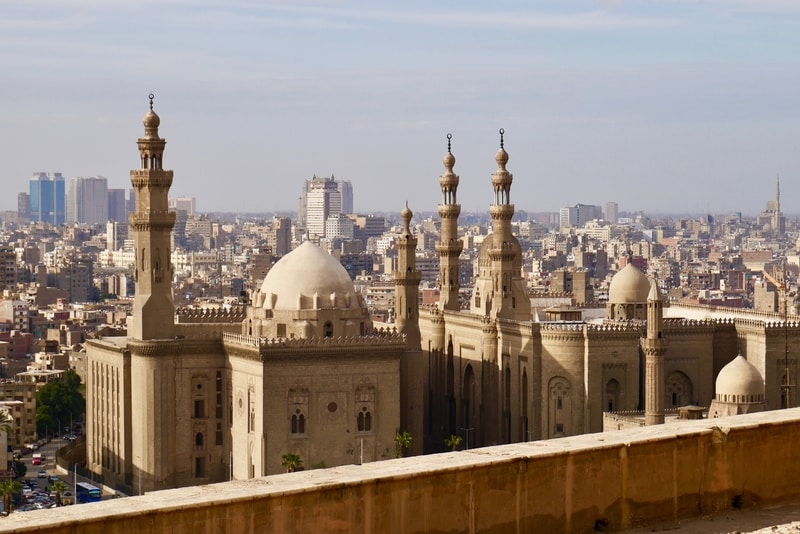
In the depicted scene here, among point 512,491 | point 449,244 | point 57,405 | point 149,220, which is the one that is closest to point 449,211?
point 449,244

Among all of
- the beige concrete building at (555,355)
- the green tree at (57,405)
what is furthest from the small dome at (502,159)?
the green tree at (57,405)

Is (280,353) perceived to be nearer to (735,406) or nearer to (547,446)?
(735,406)

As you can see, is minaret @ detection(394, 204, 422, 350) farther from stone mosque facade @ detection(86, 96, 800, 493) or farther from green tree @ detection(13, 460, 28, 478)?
green tree @ detection(13, 460, 28, 478)

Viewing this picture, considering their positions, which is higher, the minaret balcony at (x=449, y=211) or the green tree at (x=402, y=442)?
the minaret balcony at (x=449, y=211)

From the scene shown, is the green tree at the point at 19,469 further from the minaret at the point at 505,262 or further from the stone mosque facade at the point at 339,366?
the minaret at the point at 505,262

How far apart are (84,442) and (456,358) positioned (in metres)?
→ 13.3

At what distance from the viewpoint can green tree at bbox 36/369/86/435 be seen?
65.1 meters

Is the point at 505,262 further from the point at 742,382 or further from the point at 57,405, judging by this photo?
the point at 57,405

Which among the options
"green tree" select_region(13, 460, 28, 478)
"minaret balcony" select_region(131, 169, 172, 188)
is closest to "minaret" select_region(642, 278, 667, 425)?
"minaret balcony" select_region(131, 169, 172, 188)

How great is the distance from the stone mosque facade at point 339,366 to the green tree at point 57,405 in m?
17.4

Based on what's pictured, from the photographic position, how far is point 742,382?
128ft

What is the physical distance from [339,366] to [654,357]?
7720mm

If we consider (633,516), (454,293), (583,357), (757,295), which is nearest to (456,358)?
(454,293)

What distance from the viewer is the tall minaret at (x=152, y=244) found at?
146 ft
